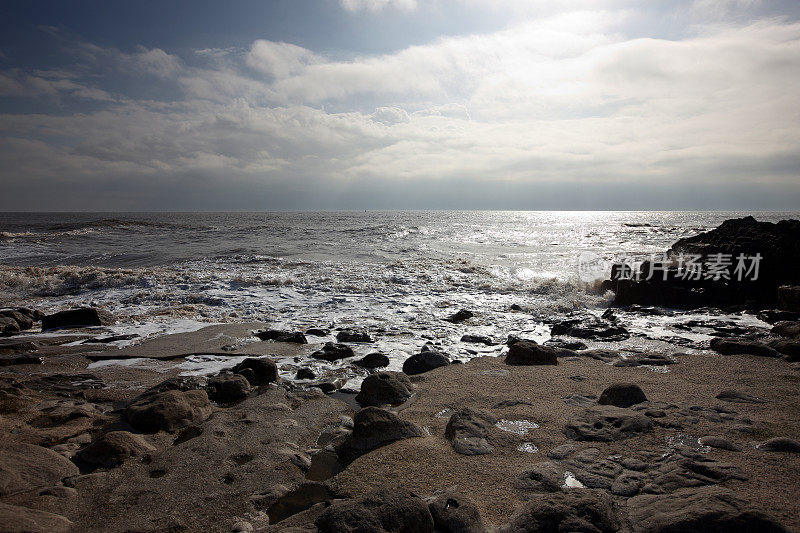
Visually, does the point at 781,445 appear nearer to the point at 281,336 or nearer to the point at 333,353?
the point at 333,353

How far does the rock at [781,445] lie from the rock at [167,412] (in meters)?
4.39

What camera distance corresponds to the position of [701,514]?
1.91 metres

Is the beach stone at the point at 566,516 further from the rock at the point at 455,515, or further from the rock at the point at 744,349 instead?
the rock at the point at 744,349

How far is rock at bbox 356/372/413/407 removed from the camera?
418 centimetres

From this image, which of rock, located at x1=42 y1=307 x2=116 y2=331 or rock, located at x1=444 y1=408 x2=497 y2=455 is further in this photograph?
rock, located at x1=42 y1=307 x2=116 y2=331

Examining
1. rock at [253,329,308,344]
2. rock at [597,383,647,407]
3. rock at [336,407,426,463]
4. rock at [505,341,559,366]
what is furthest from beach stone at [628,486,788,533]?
rock at [253,329,308,344]

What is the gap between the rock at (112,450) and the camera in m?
2.88

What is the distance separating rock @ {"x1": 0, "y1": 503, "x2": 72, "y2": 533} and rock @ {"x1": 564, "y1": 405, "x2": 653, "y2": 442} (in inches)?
131

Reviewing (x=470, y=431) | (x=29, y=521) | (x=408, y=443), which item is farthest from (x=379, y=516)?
(x=29, y=521)

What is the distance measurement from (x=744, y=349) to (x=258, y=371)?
6.34m

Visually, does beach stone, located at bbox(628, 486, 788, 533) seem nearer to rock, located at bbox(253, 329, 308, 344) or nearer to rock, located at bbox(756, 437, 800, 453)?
rock, located at bbox(756, 437, 800, 453)

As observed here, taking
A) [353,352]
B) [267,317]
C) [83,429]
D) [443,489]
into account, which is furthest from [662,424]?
[267,317]

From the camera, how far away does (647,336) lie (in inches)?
268

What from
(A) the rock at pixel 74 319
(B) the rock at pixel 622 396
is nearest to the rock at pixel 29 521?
(B) the rock at pixel 622 396
